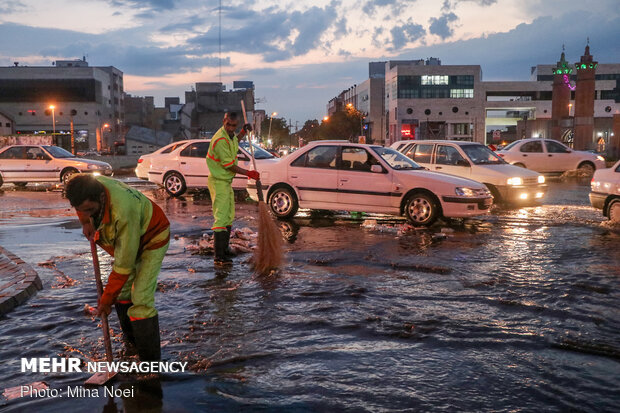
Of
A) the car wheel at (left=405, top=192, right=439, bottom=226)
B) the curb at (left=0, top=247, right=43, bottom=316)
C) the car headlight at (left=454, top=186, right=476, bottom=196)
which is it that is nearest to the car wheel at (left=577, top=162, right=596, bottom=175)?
the car headlight at (left=454, top=186, right=476, bottom=196)

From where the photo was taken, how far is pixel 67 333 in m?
4.91

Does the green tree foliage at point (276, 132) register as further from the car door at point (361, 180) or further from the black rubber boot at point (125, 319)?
the black rubber boot at point (125, 319)

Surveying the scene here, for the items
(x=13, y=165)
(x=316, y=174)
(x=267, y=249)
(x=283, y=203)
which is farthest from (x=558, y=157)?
(x=13, y=165)

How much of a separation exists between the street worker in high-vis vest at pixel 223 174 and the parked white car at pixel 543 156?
1715cm

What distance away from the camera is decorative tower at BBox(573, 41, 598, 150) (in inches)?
1683

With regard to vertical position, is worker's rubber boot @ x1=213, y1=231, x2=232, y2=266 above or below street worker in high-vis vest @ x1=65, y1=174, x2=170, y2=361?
below

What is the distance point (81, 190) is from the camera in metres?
3.33

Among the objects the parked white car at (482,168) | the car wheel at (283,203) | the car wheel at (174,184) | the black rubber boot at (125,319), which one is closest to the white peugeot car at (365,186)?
the car wheel at (283,203)

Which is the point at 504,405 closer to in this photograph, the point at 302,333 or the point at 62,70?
the point at 302,333

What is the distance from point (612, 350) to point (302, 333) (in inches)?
96.8

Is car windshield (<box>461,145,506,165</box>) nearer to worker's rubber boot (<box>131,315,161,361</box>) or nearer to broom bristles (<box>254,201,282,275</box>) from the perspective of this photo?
broom bristles (<box>254,201,282,275</box>)

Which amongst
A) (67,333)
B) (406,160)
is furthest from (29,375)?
(406,160)

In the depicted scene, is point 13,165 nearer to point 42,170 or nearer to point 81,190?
point 42,170

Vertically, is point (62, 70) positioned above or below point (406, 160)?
above
